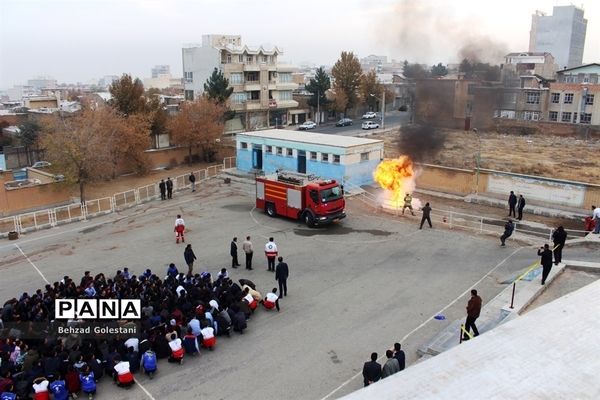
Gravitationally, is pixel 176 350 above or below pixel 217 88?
below

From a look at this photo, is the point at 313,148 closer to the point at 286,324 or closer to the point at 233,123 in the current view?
the point at 286,324

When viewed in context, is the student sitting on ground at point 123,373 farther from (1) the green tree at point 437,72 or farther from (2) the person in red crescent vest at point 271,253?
(1) the green tree at point 437,72

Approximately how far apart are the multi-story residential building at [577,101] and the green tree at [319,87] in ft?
99.6

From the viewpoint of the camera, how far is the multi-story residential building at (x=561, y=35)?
159m

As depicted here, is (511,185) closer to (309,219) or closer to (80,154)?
(309,219)

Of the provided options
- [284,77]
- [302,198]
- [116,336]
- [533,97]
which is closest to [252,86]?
[284,77]

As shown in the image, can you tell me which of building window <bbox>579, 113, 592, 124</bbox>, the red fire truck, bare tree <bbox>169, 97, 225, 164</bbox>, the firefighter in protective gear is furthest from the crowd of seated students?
building window <bbox>579, 113, 592, 124</bbox>

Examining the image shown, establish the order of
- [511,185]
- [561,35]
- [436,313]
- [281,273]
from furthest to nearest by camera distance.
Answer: [561,35] < [511,185] < [281,273] < [436,313]

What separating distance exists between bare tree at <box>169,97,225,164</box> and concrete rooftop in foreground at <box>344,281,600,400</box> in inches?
1410

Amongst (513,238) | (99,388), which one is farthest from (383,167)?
(99,388)

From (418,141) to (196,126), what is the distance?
19.0 m

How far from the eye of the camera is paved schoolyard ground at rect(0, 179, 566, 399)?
11.8 meters

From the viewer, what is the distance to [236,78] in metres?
61.7

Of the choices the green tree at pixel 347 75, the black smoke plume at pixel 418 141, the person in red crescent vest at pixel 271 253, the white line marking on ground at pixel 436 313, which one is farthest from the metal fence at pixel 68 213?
the green tree at pixel 347 75
